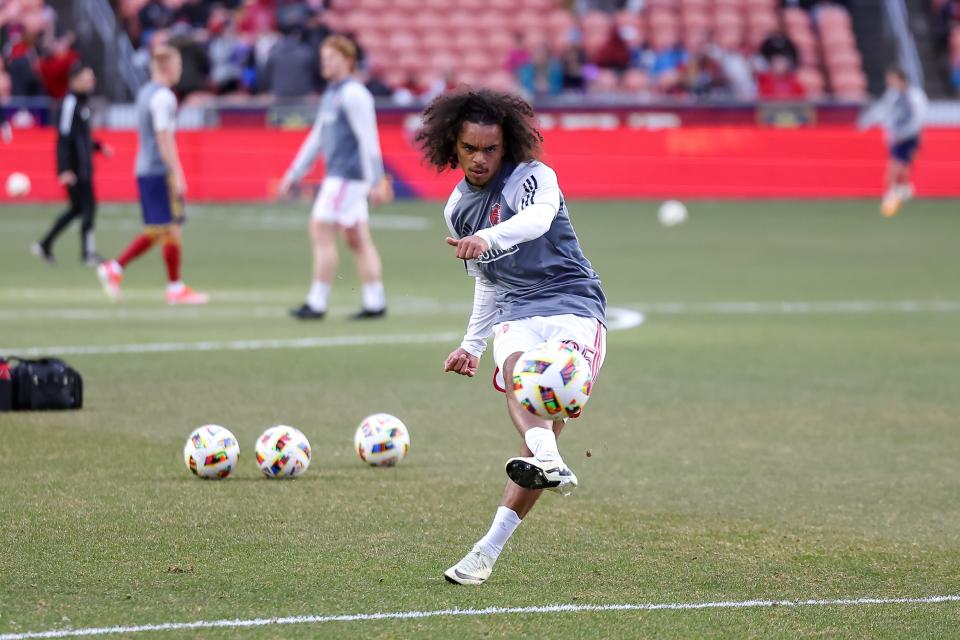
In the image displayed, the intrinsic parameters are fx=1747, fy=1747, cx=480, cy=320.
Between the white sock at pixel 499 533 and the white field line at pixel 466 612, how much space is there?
39cm

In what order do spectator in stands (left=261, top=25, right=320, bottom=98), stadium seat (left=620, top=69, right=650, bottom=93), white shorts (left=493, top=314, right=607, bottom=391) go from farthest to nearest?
stadium seat (left=620, top=69, right=650, bottom=93) → spectator in stands (left=261, top=25, right=320, bottom=98) → white shorts (left=493, top=314, right=607, bottom=391)

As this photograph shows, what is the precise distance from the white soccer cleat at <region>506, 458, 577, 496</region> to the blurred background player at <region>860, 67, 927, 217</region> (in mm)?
23687

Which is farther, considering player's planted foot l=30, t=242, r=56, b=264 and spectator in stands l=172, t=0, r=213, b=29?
spectator in stands l=172, t=0, r=213, b=29

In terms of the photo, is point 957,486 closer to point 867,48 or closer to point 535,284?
point 535,284

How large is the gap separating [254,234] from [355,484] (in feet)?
56.2

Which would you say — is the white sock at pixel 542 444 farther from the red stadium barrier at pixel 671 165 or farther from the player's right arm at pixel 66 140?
the red stadium barrier at pixel 671 165

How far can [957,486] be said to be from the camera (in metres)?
8.90

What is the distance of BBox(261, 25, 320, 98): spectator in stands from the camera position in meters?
32.9

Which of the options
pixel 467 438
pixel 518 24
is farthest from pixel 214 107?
pixel 467 438

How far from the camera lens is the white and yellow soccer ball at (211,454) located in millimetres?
8695

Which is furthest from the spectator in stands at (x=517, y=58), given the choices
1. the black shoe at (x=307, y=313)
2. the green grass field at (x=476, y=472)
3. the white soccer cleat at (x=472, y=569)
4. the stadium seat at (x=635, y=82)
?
the white soccer cleat at (x=472, y=569)

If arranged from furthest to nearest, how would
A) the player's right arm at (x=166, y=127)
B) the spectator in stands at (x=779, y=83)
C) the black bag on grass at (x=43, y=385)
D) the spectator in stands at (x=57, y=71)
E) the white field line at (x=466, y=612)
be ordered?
the spectator in stands at (x=779, y=83)
the spectator in stands at (x=57, y=71)
the player's right arm at (x=166, y=127)
the black bag on grass at (x=43, y=385)
the white field line at (x=466, y=612)

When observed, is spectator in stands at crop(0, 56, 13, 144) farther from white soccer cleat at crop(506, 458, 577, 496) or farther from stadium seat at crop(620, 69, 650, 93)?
white soccer cleat at crop(506, 458, 577, 496)

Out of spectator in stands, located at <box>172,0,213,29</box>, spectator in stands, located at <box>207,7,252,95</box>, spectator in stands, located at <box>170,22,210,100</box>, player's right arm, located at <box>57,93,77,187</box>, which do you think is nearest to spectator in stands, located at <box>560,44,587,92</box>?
spectator in stands, located at <box>207,7,252,95</box>
